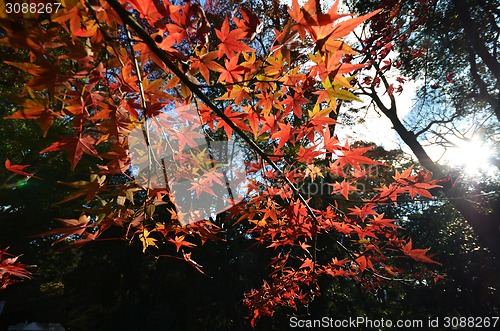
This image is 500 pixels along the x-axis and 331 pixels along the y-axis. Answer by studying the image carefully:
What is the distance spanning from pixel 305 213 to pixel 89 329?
13.0 metres

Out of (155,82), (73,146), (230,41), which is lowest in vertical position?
(73,146)

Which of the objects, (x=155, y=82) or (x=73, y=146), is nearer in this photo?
(x=73, y=146)

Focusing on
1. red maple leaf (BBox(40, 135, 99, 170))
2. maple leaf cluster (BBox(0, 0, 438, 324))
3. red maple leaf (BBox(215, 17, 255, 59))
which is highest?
red maple leaf (BBox(215, 17, 255, 59))

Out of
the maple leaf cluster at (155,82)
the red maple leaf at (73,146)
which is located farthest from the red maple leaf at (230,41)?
the red maple leaf at (73,146)

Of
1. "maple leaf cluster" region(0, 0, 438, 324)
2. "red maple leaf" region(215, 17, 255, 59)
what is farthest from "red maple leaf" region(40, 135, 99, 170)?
"red maple leaf" region(215, 17, 255, 59)

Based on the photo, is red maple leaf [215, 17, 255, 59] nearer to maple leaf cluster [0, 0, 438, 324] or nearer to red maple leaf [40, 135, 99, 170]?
maple leaf cluster [0, 0, 438, 324]

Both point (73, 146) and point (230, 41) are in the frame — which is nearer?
point (73, 146)

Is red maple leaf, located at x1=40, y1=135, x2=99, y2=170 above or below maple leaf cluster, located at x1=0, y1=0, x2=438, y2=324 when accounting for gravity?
below

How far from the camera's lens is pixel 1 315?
32.4 feet

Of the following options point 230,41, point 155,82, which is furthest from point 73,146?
point 230,41

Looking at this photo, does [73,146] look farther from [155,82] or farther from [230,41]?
[230,41]

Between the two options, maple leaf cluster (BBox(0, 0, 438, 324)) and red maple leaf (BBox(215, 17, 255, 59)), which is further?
red maple leaf (BBox(215, 17, 255, 59))

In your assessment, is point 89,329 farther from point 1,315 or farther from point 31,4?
point 31,4

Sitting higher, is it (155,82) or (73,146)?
(155,82)
